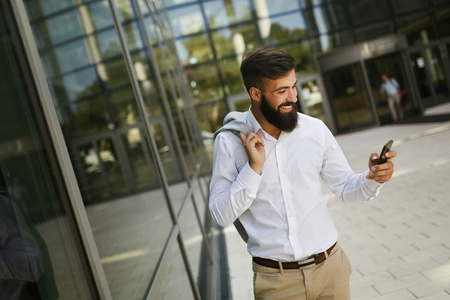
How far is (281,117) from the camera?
1.84 m

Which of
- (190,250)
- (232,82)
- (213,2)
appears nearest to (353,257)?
(190,250)

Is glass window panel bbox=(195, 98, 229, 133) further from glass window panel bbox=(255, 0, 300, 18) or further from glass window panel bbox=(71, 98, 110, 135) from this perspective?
glass window panel bbox=(71, 98, 110, 135)

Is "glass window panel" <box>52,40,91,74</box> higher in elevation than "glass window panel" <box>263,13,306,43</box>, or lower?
lower

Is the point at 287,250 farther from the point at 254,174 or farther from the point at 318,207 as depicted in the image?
the point at 254,174

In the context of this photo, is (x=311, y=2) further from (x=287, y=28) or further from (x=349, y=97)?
(x=349, y=97)

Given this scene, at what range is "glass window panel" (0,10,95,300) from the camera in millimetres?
1209

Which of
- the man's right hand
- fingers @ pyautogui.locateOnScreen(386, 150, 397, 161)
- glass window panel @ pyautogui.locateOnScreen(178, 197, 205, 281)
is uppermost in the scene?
the man's right hand

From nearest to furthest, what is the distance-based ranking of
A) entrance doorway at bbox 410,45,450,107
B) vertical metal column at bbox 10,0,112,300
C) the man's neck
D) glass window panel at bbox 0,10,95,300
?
glass window panel at bbox 0,10,95,300 < vertical metal column at bbox 10,0,112,300 < the man's neck < entrance doorway at bbox 410,45,450,107

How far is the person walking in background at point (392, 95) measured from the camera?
15.0 meters

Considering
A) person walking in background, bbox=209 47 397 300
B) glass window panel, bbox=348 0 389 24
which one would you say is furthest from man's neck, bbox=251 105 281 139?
glass window panel, bbox=348 0 389 24

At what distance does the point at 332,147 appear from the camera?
2.03m

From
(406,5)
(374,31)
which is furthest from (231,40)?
(406,5)

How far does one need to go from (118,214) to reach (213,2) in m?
15.3

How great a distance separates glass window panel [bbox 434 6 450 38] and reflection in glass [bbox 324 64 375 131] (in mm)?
4393
